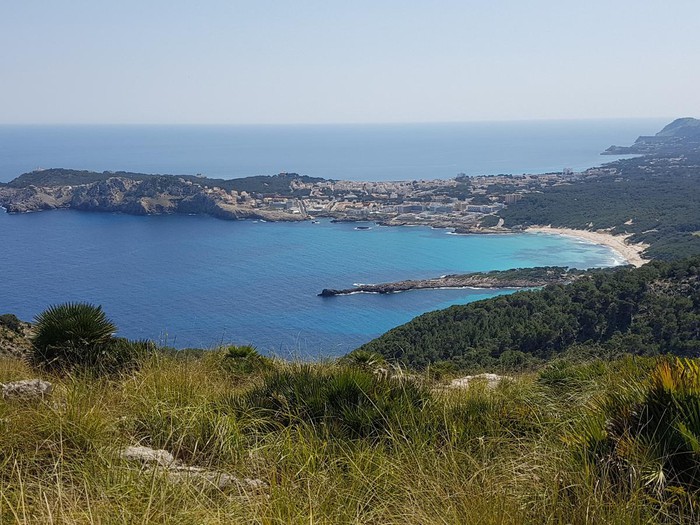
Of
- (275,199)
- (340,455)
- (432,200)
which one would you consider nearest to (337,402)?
(340,455)

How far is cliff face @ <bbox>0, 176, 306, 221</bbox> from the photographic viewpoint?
80062 millimetres

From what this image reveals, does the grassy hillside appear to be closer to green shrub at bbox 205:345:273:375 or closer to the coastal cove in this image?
green shrub at bbox 205:345:273:375

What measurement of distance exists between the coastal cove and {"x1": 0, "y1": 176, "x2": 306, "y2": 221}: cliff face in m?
2.93

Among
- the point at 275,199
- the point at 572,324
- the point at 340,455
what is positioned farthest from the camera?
the point at 275,199

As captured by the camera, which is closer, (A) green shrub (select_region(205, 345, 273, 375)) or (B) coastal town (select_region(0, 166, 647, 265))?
(A) green shrub (select_region(205, 345, 273, 375))

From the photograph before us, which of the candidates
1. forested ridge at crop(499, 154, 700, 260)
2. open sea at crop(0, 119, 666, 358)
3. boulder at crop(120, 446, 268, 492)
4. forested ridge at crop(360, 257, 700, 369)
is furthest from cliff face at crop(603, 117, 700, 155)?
boulder at crop(120, 446, 268, 492)

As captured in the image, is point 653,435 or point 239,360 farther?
point 239,360

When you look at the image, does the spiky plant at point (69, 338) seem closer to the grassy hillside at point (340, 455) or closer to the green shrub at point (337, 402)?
the grassy hillside at point (340, 455)

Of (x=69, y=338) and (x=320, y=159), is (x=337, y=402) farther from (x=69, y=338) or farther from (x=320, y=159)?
(x=320, y=159)

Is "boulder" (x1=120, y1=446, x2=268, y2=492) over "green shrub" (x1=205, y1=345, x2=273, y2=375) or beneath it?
over

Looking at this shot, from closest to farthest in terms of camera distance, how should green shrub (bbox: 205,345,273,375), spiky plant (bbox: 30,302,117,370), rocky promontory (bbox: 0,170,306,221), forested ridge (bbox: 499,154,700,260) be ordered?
spiky plant (bbox: 30,302,117,370), green shrub (bbox: 205,345,273,375), forested ridge (bbox: 499,154,700,260), rocky promontory (bbox: 0,170,306,221)

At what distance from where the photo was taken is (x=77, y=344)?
5.53 metres

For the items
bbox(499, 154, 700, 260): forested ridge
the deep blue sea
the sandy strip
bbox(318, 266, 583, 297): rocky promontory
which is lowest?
bbox(318, 266, 583, 297): rocky promontory

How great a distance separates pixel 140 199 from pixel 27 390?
82.1m
